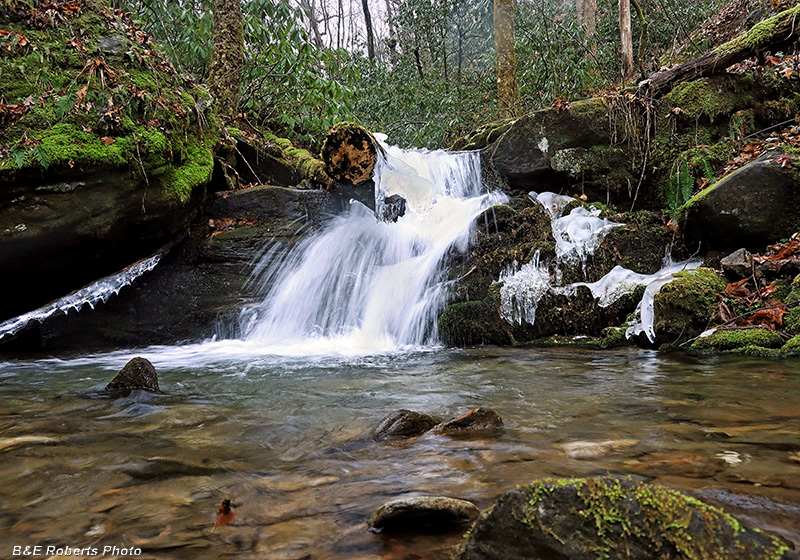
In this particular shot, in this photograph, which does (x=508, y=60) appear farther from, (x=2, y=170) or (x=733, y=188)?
(x=2, y=170)

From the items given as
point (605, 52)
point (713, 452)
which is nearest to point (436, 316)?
point (713, 452)

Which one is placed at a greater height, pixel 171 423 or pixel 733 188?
pixel 733 188

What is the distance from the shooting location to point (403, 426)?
2721 mm

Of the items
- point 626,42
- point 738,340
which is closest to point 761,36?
point 626,42

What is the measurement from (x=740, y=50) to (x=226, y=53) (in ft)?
28.8

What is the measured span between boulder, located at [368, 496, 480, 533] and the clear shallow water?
0.18ft

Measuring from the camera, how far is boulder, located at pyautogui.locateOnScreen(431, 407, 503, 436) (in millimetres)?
2701

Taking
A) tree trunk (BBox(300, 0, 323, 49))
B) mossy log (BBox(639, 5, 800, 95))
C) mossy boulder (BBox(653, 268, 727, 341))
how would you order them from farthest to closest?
tree trunk (BBox(300, 0, 323, 49)) < mossy log (BBox(639, 5, 800, 95)) < mossy boulder (BBox(653, 268, 727, 341))

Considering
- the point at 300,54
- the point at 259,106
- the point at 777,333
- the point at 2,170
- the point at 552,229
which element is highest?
the point at 300,54

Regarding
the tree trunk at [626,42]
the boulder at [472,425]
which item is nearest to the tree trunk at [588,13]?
the tree trunk at [626,42]

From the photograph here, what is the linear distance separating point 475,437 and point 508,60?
36.9 feet

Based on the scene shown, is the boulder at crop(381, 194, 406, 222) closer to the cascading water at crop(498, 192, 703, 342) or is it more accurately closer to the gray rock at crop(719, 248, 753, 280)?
the cascading water at crop(498, 192, 703, 342)

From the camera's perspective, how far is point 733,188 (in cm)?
557

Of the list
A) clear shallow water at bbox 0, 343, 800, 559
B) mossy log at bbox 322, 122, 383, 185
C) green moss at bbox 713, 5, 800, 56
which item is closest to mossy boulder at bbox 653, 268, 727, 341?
clear shallow water at bbox 0, 343, 800, 559
